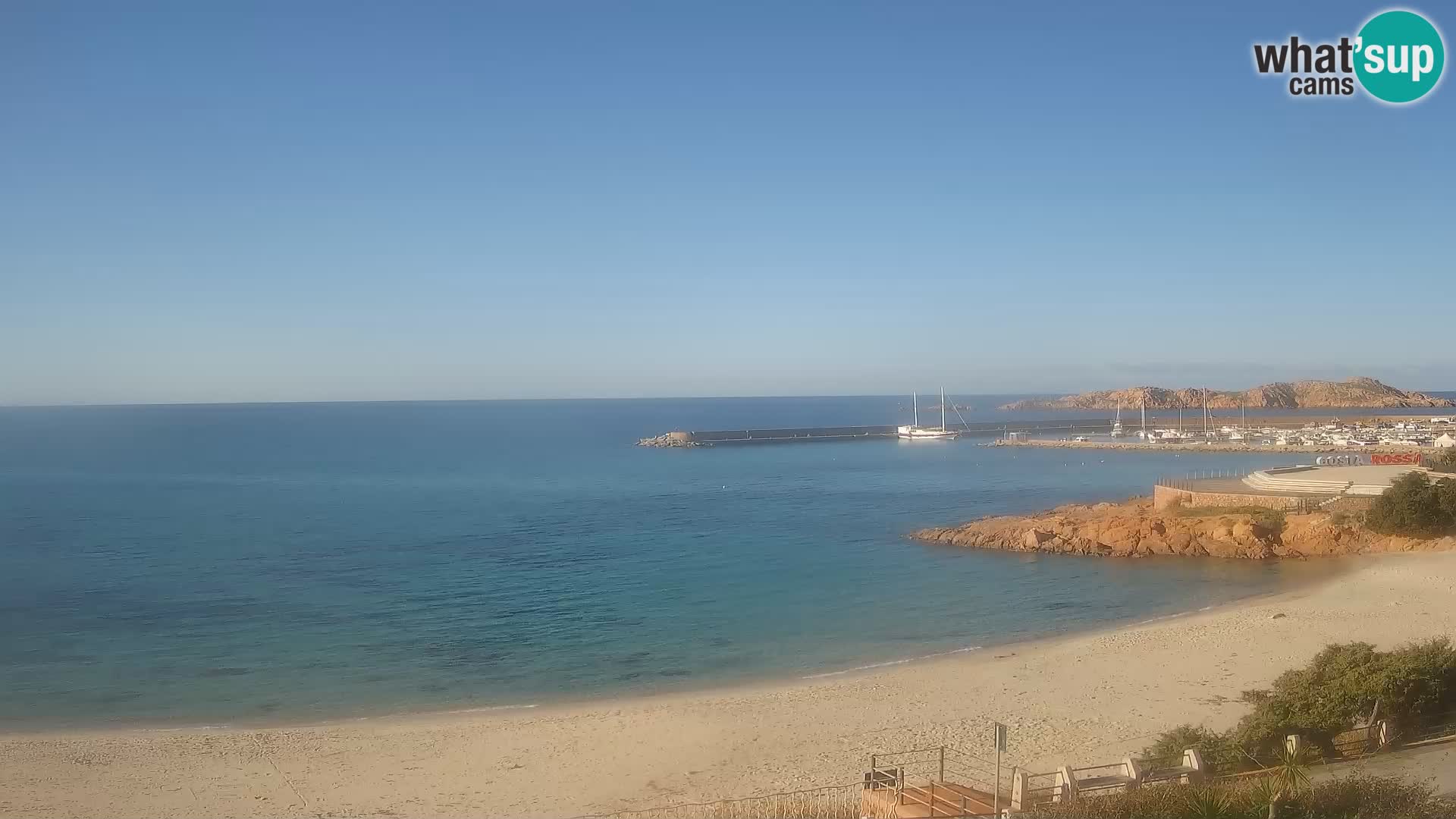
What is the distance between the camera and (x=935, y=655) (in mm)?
21953

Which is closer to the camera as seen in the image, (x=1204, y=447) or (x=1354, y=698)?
(x=1354, y=698)

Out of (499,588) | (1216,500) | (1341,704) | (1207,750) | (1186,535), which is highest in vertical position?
(1341,704)

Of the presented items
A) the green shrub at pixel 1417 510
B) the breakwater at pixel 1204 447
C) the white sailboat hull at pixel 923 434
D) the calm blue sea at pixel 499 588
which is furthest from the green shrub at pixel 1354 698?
→ the white sailboat hull at pixel 923 434

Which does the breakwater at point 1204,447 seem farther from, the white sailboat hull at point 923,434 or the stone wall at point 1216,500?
the stone wall at point 1216,500

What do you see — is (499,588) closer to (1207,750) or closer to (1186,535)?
(1207,750)

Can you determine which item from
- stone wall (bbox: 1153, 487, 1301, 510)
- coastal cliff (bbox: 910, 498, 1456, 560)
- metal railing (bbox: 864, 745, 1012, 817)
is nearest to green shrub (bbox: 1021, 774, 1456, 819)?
metal railing (bbox: 864, 745, 1012, 817)

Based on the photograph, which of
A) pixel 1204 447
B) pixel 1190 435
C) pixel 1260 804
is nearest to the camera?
pixel 1260 804

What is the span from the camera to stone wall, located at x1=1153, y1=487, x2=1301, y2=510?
36562 mm

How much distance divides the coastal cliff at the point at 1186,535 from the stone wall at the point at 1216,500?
132cm

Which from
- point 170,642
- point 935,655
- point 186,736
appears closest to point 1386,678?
point 935,655

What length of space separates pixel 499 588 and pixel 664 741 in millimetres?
15627

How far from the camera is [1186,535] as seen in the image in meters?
34.3

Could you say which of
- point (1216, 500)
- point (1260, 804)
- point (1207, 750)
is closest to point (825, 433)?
point (1216, 500)

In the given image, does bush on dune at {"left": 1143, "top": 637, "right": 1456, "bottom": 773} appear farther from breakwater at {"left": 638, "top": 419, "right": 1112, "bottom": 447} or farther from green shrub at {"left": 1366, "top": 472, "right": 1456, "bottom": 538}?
breakwater at {"left": 638, "top": 419, "right": 1112, "bottom": 447}
